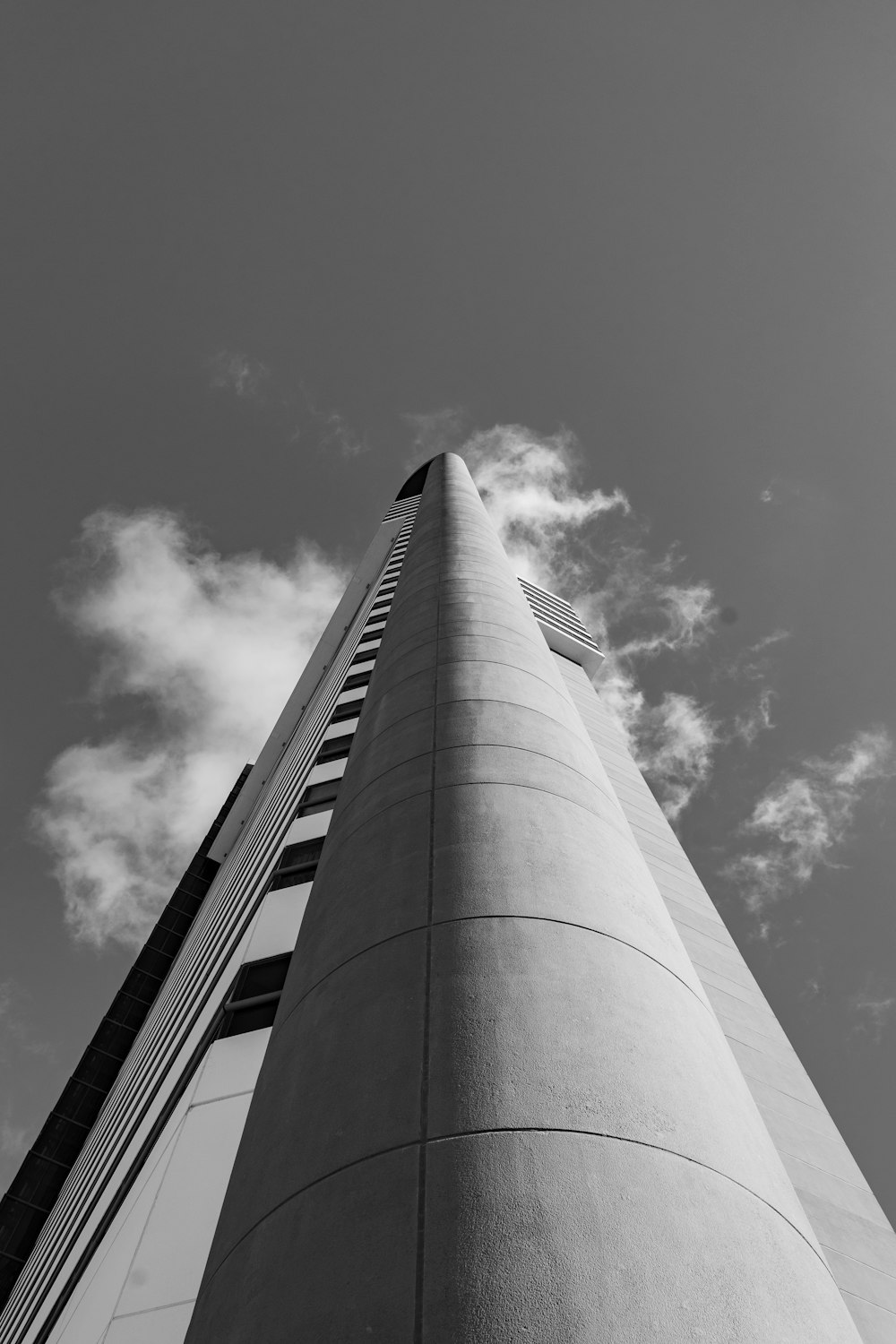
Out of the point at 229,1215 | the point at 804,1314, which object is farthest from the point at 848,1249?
the point at 229,1215

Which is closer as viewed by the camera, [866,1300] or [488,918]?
[488,918]

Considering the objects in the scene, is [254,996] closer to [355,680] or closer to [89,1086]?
[355,680]

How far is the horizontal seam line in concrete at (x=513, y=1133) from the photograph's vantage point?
13.2ft

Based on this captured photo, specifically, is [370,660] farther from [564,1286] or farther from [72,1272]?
[564,1286]

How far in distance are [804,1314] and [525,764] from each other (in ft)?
15.2

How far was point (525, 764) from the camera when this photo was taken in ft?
25.3

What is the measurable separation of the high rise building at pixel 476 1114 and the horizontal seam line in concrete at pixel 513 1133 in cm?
2

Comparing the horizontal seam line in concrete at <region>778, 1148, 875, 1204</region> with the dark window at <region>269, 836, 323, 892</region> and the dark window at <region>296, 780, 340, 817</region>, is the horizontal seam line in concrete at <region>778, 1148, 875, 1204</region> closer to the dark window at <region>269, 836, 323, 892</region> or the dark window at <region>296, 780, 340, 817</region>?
the dark window at <region>269, 836, 323, 892</region>

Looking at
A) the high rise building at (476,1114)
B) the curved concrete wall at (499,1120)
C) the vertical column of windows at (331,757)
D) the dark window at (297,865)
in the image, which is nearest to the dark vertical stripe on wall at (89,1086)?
the vertical column of windows at (331,757)

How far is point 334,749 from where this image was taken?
22.1 meters

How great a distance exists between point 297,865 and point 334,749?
5.94 m

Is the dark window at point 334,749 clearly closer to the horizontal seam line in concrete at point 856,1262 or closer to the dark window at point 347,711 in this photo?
the dark window at point 347,711

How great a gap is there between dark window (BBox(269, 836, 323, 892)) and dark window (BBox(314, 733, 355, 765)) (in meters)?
4.34

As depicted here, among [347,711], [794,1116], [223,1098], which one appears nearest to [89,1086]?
[347,711]
